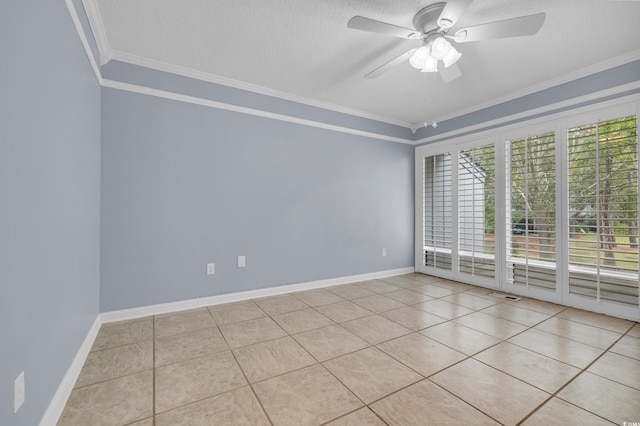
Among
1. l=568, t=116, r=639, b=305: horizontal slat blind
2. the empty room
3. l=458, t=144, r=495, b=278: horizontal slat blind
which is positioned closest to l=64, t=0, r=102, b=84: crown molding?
the empty room

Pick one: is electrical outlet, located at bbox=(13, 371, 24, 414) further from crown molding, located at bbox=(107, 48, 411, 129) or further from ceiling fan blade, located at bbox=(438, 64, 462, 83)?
ceiling fan blade, located at bbox=(438, 64, 462, 83)

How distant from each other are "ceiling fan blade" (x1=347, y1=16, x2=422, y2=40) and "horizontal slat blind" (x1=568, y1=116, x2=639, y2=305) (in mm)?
2343

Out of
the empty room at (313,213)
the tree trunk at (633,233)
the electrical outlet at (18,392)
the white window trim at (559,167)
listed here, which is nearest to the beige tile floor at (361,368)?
the empty room at (313,213)

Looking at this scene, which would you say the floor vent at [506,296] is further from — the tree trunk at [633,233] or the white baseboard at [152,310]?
the white baseboard at [152,310]

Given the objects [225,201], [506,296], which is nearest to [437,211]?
[506,296]

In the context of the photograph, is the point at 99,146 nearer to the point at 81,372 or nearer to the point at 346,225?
the point at 81,372

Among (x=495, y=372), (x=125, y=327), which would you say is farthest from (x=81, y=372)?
(x=495, y=372)

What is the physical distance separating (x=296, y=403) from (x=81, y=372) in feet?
4.80

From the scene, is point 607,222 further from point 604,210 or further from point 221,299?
point 221,299

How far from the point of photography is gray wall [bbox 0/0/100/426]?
1013 mm

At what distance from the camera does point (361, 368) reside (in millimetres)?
1869

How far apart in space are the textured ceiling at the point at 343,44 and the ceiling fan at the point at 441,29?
0.48ft

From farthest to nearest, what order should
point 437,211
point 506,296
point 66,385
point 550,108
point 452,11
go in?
1. point 437,211
2. point 506,296
3. point 550,108
4. point 452,11
5. point 66,385

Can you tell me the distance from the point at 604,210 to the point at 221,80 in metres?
4.25
